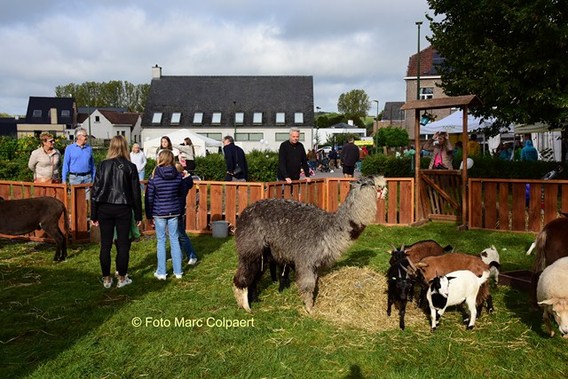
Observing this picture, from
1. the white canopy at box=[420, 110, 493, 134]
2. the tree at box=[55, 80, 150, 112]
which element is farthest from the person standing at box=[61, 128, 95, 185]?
the tree at box=[55, 80, 150, 112]

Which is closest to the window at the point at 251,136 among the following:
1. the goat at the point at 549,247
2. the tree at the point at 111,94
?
the goat at the point at 549,247

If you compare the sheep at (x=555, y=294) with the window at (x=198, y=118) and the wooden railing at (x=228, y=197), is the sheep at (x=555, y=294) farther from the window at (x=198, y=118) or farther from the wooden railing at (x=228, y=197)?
the window at (x=198, y=118)

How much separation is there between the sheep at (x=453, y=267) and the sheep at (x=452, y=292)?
0.27 meters

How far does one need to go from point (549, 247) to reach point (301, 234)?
310cm

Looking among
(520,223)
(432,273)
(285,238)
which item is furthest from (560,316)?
(520,223)

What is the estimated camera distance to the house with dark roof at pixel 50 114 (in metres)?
92.9

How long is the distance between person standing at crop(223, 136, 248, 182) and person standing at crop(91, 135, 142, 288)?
16.5 ft

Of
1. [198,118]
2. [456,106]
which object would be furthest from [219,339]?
[198,118]

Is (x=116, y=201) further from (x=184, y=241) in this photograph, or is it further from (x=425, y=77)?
(x=425, y=77)

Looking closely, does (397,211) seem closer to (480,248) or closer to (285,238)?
(480,248)

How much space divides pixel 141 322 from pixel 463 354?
3513 mm

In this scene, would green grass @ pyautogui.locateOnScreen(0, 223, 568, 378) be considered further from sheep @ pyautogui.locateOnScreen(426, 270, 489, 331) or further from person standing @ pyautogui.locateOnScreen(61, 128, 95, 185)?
person standing @ pyautogui.locateOnScreen(61, 128, 95, 185)

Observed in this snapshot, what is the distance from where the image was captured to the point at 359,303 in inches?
237

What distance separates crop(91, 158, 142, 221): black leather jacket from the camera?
6.62 metres
